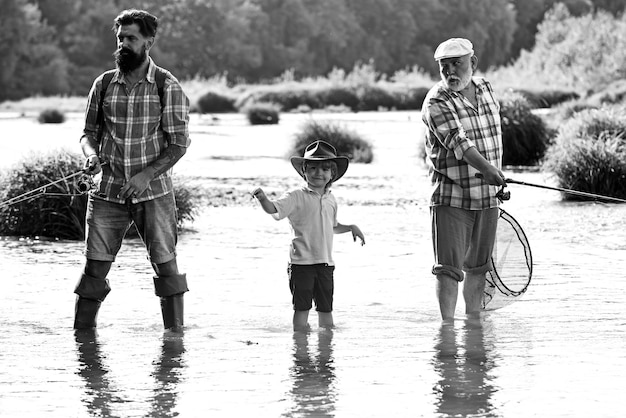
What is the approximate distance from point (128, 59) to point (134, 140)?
0.43 meters

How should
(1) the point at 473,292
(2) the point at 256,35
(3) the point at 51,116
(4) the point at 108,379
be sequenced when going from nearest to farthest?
(4) the point at 108,379, (1) the point at 473,292, (3) the point at 51,116, (2) the point at 256,35

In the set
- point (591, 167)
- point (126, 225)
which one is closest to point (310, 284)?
point (126, 225)

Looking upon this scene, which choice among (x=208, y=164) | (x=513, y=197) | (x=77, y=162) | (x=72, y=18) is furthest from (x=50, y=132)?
(x=72, y=18)

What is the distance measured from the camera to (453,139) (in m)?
6.98

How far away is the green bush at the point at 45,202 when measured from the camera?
12.3m

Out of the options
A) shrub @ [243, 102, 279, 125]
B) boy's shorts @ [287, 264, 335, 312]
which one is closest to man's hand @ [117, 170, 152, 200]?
boy's shorts @ [287, 264, 335, 312]

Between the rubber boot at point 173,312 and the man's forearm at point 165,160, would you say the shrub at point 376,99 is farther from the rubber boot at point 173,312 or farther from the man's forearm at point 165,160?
the man's forearm at point 165,160

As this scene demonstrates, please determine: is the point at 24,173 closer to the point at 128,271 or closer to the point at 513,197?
the point at 128,271

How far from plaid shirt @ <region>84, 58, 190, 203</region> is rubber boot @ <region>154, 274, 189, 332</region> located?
53cm

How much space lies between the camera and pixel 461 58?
7039mm

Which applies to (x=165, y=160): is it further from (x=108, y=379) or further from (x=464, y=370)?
(x=464, y=370)

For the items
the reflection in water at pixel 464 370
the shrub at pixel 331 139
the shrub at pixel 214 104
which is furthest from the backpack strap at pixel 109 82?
the shrub at pixel 214 104

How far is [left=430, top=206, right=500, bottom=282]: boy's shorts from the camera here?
7262 mm

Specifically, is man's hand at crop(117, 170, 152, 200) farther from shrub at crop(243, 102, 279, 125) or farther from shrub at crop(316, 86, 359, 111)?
shrub at crop(316, 86, 359, 111)
